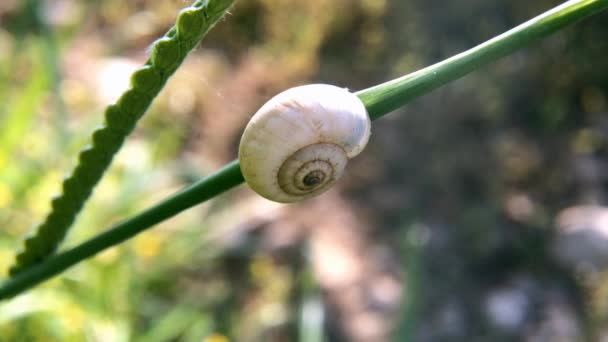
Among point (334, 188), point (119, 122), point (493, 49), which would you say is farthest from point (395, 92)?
point (334, 188)

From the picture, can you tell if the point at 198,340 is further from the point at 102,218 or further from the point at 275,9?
the point at 275,9

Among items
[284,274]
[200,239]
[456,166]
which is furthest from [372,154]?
[200,239]

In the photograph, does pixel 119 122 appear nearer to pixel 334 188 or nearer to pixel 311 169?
pixel 311 169

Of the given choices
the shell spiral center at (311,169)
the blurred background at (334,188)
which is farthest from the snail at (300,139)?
the blurred background at (334,188)

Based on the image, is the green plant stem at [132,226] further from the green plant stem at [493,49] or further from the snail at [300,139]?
the green plant stem at [493,49]

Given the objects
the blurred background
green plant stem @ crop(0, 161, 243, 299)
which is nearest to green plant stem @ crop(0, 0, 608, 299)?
green plant stem @ crop(0, 161, 243, 299)

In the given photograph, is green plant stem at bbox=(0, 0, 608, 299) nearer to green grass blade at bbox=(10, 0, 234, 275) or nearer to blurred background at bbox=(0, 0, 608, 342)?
green grass blade at bbox=(10, 0, 234, 275)
